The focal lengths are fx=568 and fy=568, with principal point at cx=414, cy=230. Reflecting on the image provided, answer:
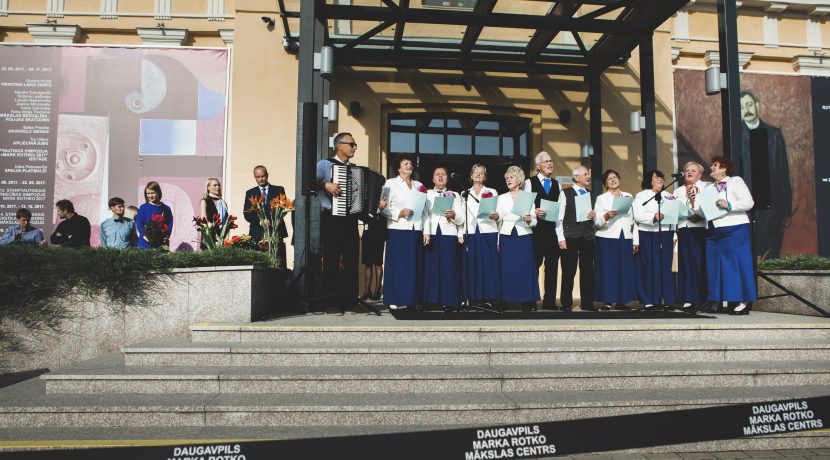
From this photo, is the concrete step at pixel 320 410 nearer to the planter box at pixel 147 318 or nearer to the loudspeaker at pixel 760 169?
the planter box at pixel 147 318

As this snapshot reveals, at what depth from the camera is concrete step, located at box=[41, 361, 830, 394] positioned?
4359 millimetres

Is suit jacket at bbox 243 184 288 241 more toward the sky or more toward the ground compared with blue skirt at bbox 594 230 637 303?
more toward the sky

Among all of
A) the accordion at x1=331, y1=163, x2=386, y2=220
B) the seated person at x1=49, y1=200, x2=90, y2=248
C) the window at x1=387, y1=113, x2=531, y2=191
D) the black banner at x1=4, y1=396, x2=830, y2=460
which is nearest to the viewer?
Result: the black banner at x1=4, y1=396, x2=830, y2=460

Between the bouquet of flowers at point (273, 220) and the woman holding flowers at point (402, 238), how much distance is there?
1.24 meters

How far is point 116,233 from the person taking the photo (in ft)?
25.6

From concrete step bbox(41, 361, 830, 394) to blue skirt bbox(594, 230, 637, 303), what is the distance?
2582 millimetres

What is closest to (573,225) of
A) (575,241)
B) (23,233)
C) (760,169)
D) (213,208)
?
(575,241)

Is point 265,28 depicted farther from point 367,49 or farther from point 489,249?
point 489,249

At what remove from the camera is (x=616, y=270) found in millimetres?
7254

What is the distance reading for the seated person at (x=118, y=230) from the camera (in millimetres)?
7766

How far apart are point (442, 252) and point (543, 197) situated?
1.57m

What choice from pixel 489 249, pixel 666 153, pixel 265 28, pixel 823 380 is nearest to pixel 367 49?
pixel 265 28

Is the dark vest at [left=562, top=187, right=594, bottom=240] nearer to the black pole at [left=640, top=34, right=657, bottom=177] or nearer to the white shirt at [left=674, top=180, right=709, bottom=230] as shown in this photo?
the white shirt at [left=674, top=180, right=709, bottom=230]

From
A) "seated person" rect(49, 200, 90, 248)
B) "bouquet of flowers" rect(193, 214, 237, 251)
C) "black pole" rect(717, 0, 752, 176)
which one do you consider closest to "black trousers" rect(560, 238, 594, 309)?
"black pole" rect(717, 0, 752, 176)
